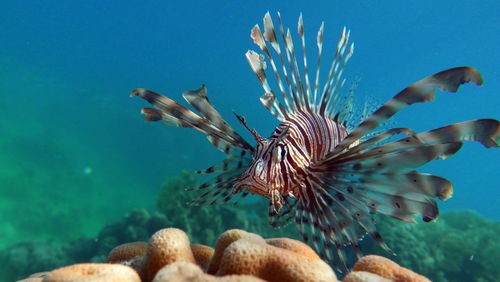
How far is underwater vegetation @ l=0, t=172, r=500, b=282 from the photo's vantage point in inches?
333

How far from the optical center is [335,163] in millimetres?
2268

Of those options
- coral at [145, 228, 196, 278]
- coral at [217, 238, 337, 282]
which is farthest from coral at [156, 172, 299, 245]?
coral at [217, 238, 337, 282]

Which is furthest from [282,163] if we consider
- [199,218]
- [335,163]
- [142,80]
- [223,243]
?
[142,80]

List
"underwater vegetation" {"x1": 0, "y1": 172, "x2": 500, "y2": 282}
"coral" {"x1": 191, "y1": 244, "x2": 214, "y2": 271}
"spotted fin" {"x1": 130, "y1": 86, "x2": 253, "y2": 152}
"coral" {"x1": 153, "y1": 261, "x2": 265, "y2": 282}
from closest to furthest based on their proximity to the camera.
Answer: "coral" {"x1": 153, "y1": 261, "x2": 265, "y2": 282}
"spotted fin" {"x1": 130, "y1": 86, "x2": 253, "y2": 152}
"coral" {"x1": 191, "y1": 244, "x2": 214, "y2": 271}
"underwater vegetation" {"x1": 0, "y1": 172, "x2": 500, "y2": 282}

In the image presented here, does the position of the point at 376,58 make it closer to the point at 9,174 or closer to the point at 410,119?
the point at 410,119

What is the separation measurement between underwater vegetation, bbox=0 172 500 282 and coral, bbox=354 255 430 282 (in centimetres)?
698

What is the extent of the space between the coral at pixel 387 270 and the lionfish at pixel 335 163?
0.53ft

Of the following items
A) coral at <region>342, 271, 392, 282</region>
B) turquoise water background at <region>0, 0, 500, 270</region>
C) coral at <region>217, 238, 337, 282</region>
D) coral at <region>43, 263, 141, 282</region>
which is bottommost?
coral at <region>342, 271, 392, 282</region>

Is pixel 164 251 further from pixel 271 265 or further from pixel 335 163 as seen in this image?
pixel 335 163

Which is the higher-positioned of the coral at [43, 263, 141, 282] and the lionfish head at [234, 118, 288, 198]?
the lionfish head at [234, 118, 288, 198]

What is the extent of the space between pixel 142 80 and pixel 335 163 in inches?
2042

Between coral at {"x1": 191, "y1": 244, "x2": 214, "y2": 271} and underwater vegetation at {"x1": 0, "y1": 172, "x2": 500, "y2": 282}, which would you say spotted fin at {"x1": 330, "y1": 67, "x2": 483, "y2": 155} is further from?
underwater vegetation at {"x1": 0, "y1": 172, "x2": 500, "y2": 282}

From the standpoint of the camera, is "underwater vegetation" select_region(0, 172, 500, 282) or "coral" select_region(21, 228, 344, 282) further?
"underwater vegetation" select_region(0, 172, 500, 282)

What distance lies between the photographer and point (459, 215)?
45.1ft
